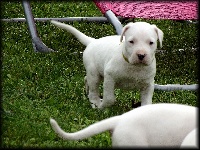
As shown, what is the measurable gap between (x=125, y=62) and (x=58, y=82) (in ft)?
3.60

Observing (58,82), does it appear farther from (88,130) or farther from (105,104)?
(88,130)

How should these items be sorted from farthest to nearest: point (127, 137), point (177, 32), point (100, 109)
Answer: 1. point (177, 32)
2. point (100, 109)
3. point (127, 137)

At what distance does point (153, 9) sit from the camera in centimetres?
603

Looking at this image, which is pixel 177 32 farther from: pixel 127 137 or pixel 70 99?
pixel 127 137

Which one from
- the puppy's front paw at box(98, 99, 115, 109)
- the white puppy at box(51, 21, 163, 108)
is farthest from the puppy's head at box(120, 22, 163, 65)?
the puppy's front paw at box(98, 99, 115, 109)

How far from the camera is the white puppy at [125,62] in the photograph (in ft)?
12.8

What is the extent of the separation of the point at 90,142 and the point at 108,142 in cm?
12

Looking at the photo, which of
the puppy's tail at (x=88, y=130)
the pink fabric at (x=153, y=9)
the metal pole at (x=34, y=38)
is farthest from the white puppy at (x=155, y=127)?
the metal pole at (x=34, y=38)

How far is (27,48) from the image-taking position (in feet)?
21.2

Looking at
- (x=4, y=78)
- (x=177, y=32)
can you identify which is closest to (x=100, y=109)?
(x=4, y=78)

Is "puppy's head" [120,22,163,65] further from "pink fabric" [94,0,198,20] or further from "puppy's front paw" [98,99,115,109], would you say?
"pink fabric" [94,0,198,20]

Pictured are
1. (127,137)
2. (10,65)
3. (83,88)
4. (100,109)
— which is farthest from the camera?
(10,65)

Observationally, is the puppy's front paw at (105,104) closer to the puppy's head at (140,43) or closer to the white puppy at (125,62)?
the white puppy at (125,62)

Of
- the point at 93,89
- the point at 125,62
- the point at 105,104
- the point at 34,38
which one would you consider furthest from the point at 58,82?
the point at 34,38
